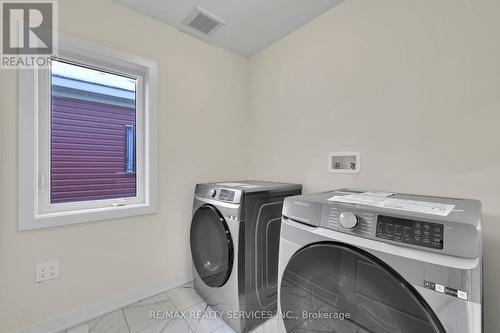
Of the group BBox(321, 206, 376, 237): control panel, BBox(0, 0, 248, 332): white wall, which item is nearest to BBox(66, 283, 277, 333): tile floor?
BBox(0, 0, 248, 332): white wall

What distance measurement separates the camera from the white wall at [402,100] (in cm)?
101

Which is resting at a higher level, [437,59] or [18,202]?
[437,59]

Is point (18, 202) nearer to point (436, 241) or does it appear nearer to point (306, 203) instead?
point (306, 203)

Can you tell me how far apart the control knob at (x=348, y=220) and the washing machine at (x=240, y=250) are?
66cm

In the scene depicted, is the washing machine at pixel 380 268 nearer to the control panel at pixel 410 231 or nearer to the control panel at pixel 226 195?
the control panel at pixel 410 231

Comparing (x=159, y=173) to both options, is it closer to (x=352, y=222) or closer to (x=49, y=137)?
(x=49, y=137)

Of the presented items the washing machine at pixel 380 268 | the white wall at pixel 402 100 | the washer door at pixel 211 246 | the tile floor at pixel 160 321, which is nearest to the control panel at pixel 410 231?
the washing machine at pixel 380 268

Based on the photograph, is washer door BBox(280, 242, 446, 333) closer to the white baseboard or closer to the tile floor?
the tile floor

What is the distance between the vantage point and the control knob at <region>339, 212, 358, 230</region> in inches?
30.4

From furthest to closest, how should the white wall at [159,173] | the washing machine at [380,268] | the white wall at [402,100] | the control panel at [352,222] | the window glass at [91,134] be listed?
the window glass at [91,134] < the white wall at [159,173] < the white wall at [402,100] < the control panel at [352,222] < the washing machine at [380,268]

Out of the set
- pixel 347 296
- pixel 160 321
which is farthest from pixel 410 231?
pixel 160 321

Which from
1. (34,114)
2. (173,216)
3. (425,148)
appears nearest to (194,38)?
(34,114)

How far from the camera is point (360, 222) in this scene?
2.53 feet

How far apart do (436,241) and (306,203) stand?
1.41 ft
